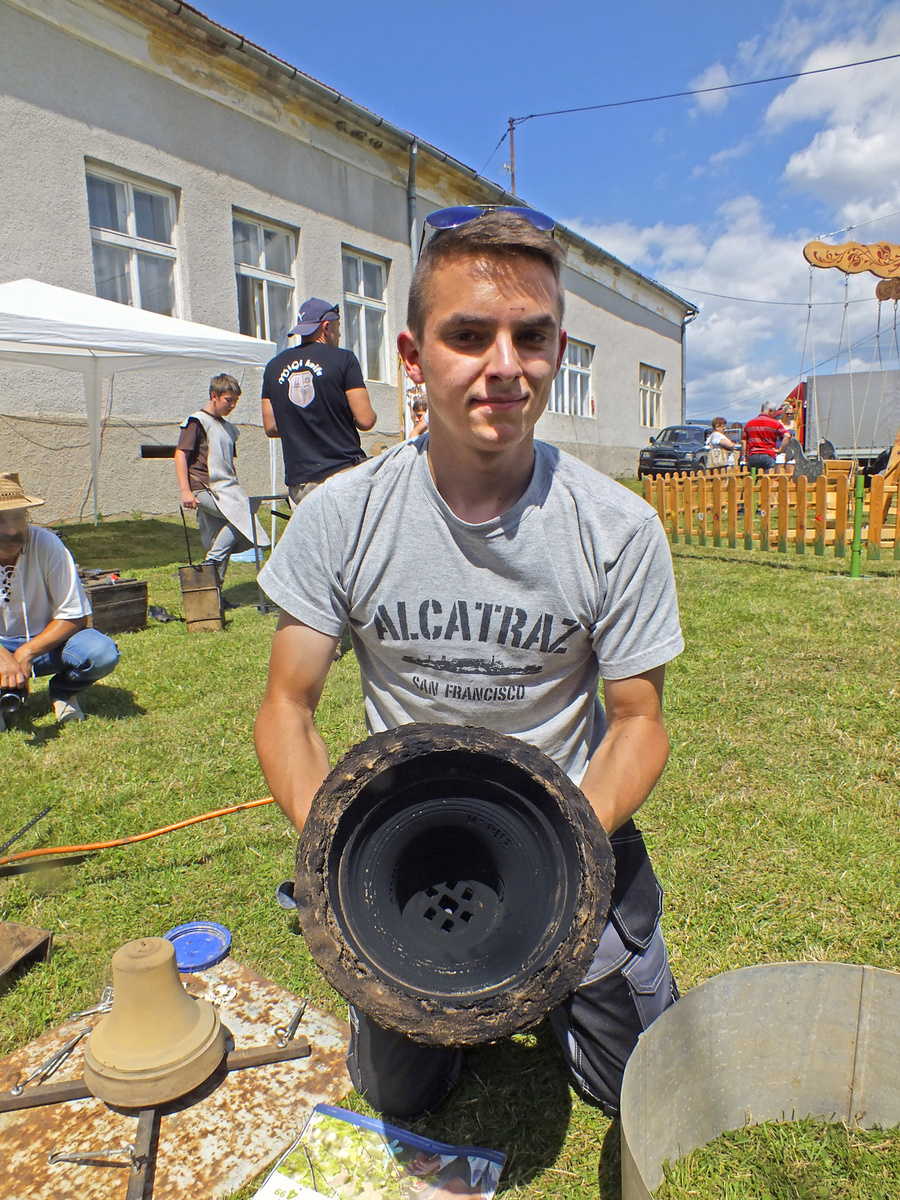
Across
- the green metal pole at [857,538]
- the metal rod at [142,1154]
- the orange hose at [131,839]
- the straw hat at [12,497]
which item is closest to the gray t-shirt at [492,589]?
the metal rod at [142,1154]

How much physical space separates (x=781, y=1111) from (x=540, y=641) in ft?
3.98

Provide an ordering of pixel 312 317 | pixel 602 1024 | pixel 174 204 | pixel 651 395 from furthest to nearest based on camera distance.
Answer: pixel 651 395
pixel 174 204
pixel 312 317
pixel 602 1024

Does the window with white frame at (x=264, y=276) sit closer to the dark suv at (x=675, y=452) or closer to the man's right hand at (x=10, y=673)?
the man's right hand at (x=10, y=673)

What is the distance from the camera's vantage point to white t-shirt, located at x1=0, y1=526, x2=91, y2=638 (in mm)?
4285

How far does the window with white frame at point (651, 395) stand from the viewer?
2805 cm

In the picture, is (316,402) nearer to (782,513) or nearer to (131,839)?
(131,839)

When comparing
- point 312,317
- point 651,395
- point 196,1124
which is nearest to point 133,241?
point 312,317

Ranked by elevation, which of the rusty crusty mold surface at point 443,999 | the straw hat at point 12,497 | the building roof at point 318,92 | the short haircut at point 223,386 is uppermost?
the building roof at point 318,92

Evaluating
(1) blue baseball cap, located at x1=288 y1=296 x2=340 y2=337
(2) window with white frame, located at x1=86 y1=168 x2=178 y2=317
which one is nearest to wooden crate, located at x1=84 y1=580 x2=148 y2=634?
(1) blue baseball cap, located at x1=288 y1=296 x2=340 y2=337

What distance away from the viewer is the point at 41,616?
4438 millimetres

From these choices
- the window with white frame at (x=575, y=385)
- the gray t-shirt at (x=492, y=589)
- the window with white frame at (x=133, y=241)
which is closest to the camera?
the gray t-shirt at (x=492, y=589)

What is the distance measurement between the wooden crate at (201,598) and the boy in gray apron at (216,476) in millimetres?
938

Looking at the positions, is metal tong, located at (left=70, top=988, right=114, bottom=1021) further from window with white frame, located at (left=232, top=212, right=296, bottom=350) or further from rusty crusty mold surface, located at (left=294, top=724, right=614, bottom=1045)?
window with white frame, located at (left=232, top=212, right=296, bottom=350)

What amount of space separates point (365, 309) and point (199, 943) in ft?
46.3
